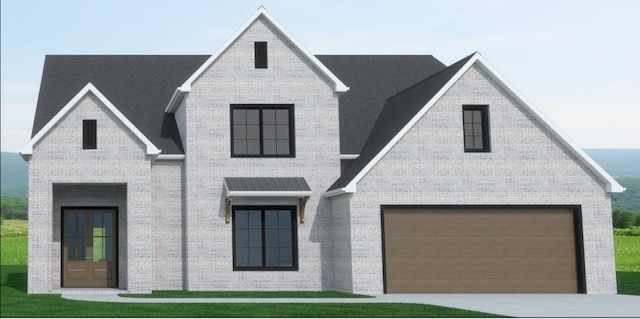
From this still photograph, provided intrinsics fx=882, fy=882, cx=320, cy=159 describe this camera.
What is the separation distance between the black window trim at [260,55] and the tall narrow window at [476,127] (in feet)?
20.7

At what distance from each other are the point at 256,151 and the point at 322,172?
2.15 metres

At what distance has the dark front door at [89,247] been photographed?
88.8ft

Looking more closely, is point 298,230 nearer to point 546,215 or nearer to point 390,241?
point 390,241

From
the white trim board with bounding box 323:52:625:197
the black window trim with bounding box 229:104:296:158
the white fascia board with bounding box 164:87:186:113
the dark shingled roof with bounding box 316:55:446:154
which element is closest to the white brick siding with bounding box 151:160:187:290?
the white fascia board with bounding box 164:87:186:113

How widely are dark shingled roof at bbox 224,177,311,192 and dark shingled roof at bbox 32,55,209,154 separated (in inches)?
85.2

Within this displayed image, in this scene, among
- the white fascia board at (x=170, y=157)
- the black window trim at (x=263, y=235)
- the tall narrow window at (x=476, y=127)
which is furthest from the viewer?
the white fascia board at (x=170, y=157)

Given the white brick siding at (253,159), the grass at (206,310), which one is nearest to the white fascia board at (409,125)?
the white brick siding at (253,159)

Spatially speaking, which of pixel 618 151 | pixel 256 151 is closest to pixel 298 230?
pixel 256 151

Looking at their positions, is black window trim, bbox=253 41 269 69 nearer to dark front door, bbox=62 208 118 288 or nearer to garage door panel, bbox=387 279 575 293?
dark front door, bbox=62 208 118 288

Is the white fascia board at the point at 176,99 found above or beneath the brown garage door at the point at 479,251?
above

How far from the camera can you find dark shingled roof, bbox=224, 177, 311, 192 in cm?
2605

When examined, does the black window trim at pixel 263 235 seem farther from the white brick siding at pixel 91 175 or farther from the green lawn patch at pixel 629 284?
the green lawn patch at pixel 629 284

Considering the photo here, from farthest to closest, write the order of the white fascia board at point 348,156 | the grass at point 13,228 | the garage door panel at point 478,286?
the grass at point 13,228 < the white fascia board at point 348,156 < the garage door panel at point 478,286

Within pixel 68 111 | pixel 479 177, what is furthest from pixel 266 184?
pixel 479 177
